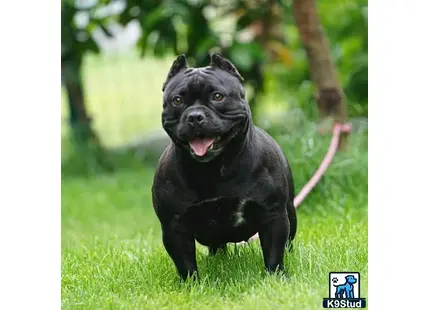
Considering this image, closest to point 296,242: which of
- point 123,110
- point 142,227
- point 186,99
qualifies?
point 186,99

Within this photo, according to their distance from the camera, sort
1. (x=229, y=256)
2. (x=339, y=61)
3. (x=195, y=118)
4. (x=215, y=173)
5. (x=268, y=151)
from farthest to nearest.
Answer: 1. (x=339, y=61)
2. (x=229, y=256)
3. (x=268, y=151)
4. (x=215, y=173)
5. (x=195, y=118)

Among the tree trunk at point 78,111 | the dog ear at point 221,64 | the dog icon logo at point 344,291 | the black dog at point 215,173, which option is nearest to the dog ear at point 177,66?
the black dog at point 215,173

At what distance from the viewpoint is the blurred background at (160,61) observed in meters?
5.22

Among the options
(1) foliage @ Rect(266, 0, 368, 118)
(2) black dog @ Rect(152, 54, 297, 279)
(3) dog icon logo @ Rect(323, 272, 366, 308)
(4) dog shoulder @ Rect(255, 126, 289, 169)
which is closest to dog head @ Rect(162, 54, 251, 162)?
(2) black dog @ Rect(152, 54, 297, 279)

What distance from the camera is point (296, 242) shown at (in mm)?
3150

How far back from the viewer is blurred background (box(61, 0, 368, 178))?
522 centimetres

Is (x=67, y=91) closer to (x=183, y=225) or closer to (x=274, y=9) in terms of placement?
(x=274, y=9)

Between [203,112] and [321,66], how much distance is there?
2.51 meters

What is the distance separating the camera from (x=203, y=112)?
2422 mm

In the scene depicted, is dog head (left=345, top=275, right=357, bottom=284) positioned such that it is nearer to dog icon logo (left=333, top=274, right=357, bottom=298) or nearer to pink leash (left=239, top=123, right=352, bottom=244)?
dog icon logo (left=333, top=274, right=357, bottom=298)

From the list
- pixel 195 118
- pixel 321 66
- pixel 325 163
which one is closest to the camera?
pixel 195 118

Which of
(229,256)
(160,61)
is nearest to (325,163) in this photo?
(229,256)

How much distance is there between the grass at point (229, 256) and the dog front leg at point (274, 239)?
0.06 meters

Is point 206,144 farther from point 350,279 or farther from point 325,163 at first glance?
point 325,163
